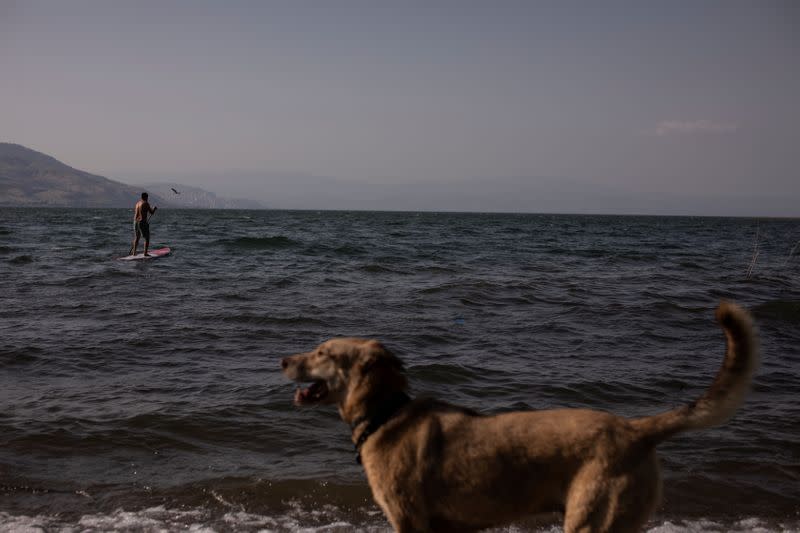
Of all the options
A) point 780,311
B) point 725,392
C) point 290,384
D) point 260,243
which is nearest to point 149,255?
point 260,243

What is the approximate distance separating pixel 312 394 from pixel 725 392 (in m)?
2.73

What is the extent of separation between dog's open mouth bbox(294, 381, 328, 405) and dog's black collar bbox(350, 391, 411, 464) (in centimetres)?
31

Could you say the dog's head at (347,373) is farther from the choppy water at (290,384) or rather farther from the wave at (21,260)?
the wave at (21,260)

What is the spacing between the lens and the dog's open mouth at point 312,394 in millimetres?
4395

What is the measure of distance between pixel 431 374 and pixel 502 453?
539 centimetres

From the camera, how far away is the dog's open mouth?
14.4 ft

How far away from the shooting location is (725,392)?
3842mm

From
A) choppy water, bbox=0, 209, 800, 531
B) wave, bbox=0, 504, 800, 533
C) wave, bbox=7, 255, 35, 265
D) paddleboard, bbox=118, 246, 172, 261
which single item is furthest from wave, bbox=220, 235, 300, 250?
wave, bbox=0, 504, 800, 533

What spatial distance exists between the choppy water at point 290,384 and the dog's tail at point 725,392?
73.0 inches

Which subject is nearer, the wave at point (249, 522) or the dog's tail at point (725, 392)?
the dog's tail at point (725, 392)

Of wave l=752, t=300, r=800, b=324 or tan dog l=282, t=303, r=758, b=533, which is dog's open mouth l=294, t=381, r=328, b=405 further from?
wave l=752, t=300, r=800, b=324

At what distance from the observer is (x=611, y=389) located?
864 centimetres

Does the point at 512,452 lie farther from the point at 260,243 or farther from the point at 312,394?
the point at 260,243

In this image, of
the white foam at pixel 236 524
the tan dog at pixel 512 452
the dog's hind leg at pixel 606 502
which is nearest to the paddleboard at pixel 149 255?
the white foam at pixel 236 524
